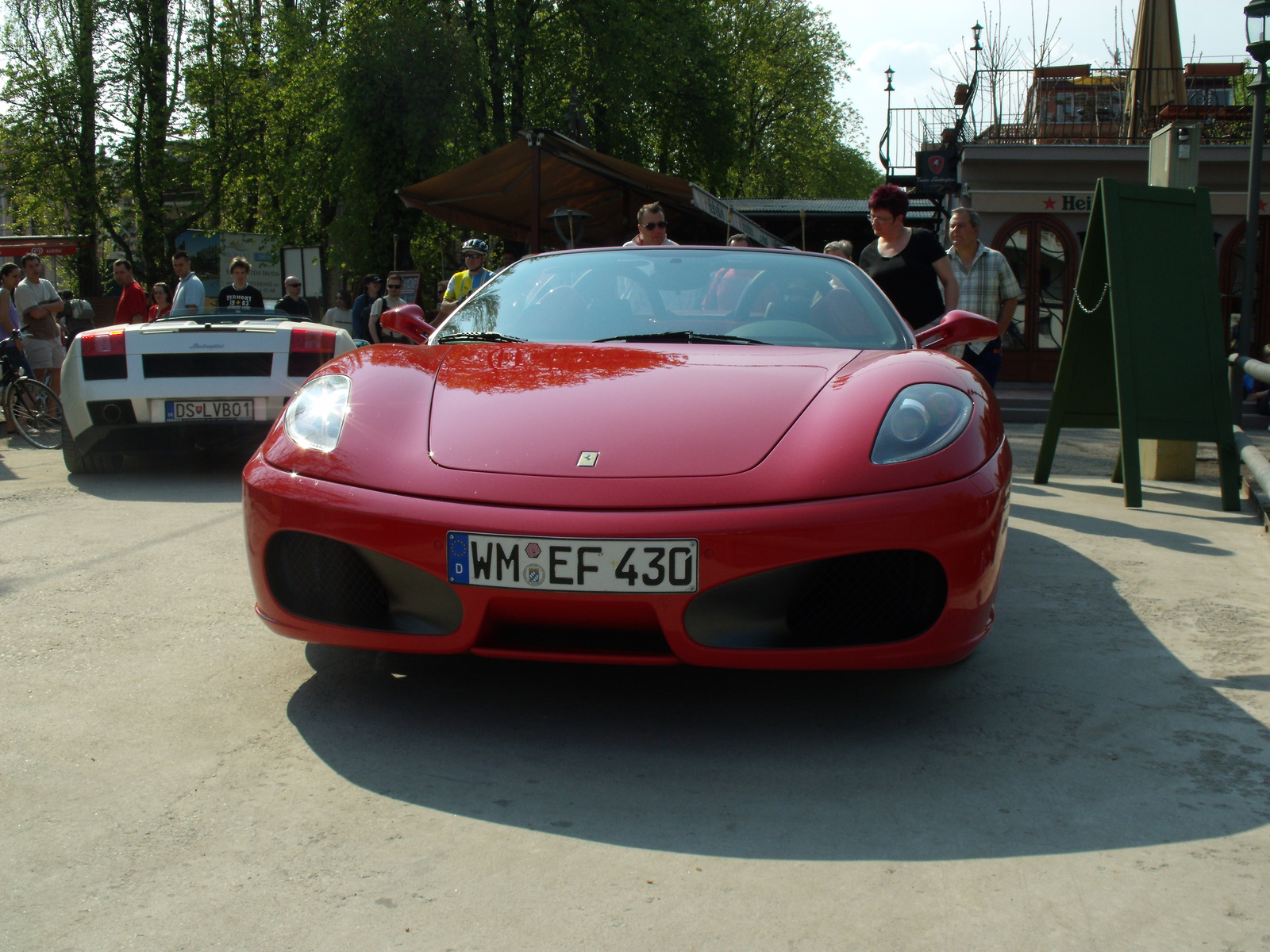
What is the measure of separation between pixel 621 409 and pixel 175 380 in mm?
4745

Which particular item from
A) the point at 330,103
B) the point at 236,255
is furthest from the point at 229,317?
the point at 236,255

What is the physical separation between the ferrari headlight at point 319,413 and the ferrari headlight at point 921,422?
127cm

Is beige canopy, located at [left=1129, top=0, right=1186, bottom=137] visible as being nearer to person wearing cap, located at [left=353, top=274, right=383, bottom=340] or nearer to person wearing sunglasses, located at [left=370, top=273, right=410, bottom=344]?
person wearing sunglasses, located at [left=370, top=273, right=410, bottom=344]

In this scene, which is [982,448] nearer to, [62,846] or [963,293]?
[62,846]

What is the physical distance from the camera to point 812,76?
44.9 metres

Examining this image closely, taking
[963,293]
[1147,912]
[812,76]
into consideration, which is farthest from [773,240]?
[812,76]

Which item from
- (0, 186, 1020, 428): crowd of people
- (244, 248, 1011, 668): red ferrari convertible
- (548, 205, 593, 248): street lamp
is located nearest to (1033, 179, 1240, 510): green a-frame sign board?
(0, 186, 1020, 428): crowd of people

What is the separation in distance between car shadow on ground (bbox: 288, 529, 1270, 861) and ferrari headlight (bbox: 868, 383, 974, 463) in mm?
632

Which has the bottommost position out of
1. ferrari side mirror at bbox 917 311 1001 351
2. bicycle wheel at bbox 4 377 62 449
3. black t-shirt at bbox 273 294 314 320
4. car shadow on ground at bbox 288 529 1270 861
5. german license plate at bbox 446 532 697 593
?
car shadow on ground at bbox 288 529 1270 861

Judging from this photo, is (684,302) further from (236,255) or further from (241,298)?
(236,255)

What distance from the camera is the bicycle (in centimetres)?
947

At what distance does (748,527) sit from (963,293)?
5336 millimetres

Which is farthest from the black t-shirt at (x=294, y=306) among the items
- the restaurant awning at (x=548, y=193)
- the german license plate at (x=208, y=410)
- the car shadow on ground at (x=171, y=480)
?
the german license plate at (x=208, y=410)

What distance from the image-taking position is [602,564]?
94.9 inches
